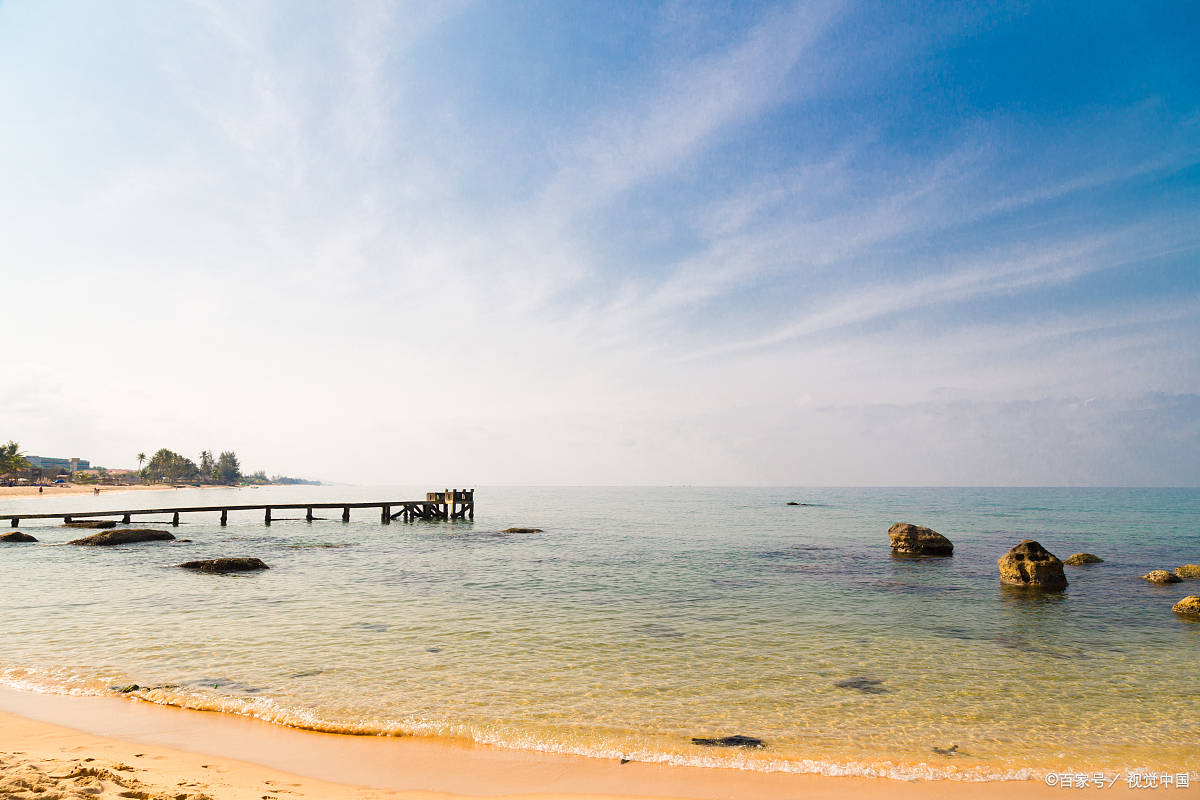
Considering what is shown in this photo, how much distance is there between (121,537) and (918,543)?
49036 mm

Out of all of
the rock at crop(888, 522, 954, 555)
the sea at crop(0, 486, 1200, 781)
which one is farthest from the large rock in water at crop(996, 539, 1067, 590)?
the rock at crop(888, 522, 954, 555)

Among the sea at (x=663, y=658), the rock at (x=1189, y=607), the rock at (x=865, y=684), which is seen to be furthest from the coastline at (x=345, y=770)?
the rock at (x=1189, y=607)

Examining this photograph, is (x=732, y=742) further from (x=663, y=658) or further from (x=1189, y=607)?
(x=1189, y=607)

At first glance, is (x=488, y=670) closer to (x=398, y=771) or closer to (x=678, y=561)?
(x=398, y=771)

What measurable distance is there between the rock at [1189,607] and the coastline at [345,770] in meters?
16.5

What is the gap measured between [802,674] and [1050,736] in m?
4.09

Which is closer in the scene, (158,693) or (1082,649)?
(158,693)

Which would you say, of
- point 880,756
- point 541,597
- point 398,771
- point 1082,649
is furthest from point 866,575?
point 398,771

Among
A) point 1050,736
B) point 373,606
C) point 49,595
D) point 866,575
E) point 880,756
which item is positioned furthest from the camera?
point 866,575

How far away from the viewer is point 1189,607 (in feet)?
62.5

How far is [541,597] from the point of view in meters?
20.9

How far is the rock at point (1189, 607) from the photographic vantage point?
1894 centimetres

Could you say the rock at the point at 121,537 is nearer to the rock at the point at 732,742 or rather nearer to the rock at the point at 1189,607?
the rock at the point at 732,742

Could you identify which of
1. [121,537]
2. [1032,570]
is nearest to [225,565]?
[121,537]
